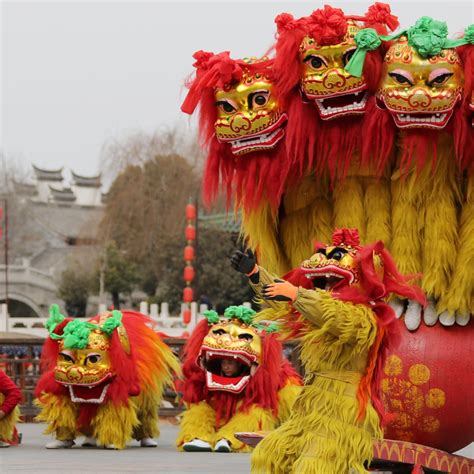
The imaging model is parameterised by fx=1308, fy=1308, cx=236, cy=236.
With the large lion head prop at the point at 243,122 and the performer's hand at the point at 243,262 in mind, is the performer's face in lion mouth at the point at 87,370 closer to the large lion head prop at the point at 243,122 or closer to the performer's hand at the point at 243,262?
the large lion head prop at the point at 243,122

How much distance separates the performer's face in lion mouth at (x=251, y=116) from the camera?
7.44 meters

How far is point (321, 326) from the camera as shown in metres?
6.35

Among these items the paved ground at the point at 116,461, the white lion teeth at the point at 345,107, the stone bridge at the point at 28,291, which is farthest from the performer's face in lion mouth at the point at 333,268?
the stone bridge at the point at 28,291

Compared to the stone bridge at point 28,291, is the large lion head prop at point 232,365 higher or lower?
higher

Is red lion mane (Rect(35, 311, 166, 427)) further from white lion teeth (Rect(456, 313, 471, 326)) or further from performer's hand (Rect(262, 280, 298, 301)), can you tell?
performer's hand (Rect(262, 280, 298, 301))

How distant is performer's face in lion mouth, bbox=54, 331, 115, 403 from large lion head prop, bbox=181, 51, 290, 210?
313cm

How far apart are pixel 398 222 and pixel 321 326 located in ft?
4.23

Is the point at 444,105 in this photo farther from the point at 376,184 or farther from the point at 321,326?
the point at 321,326

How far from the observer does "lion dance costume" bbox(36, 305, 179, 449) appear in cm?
1045

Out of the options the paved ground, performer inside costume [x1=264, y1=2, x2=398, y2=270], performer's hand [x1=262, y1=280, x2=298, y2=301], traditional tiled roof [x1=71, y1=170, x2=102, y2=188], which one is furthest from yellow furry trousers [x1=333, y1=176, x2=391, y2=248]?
traditional tiled roof [x1=71, y1=170, x2=102, y2=188]

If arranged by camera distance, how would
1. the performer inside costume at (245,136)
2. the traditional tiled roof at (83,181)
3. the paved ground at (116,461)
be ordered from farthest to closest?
1. the traditional tiled roof at (83,181)
2. the paved ground at (116,461)
3. the performer inside costume at (245,136)

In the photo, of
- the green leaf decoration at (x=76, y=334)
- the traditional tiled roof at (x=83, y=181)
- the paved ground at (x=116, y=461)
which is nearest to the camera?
the paved ground at (x=116, y=461)

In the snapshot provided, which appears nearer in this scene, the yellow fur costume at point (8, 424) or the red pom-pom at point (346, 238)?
the red pom-pom at point (346, 238)

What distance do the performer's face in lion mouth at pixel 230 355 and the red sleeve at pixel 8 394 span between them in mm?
1516
